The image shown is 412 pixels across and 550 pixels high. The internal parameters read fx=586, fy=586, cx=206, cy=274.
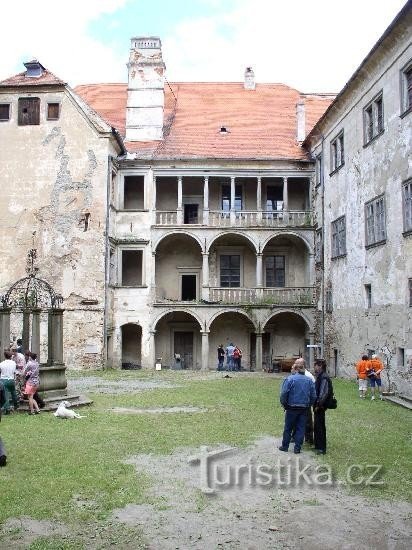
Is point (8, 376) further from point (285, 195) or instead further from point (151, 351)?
point (285, 195)

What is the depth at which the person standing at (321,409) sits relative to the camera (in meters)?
9.79

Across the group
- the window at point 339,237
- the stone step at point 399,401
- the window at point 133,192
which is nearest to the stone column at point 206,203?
the window at point 133,192

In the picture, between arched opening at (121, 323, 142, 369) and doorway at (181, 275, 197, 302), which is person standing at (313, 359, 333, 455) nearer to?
arched opening at (121, 323, 142, 369)

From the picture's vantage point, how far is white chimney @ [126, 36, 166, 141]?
1261 inches

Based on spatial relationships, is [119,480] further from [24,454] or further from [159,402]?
[159,402]

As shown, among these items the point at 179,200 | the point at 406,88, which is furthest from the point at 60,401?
the point at 179,200

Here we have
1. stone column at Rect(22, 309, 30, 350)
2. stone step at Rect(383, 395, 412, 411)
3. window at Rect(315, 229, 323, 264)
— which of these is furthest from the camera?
window at Rect(315, 229, 323, 264)

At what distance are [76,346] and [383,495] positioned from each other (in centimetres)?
2214

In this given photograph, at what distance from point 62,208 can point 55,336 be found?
13.2 metres

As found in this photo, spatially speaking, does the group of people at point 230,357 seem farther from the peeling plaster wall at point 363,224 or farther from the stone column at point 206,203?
the stone column at point 206,203

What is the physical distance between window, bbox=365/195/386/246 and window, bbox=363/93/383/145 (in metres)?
2.42

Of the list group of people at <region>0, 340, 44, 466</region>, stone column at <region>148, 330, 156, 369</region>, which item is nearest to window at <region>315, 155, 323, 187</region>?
stone column at <region>148, 330, 156, 369</region>

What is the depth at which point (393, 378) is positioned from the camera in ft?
64.1

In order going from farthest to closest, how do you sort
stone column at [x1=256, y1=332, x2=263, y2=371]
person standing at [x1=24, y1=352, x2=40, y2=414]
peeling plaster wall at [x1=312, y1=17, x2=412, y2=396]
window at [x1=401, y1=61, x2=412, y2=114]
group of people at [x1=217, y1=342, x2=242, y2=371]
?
group of people at [x1=217, y1=342, x2=242, y2=371]
stone column at [x1=256, y1=332, x2=263, y2=371]
peeling plaster wall at [x1=312, y1=17, x2=412, y2=396]
window at [x1=401, y1=61, x2=412, y2=114]
person standing at [x1=24, y1=352, x2=40, y2=414]
